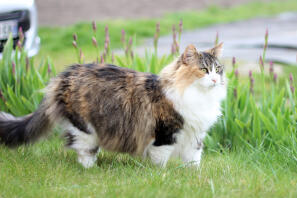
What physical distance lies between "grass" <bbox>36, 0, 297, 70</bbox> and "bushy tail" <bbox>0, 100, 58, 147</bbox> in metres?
3.28

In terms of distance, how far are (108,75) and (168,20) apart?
25.6ft

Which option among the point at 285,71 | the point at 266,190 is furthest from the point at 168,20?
the point at 266,190

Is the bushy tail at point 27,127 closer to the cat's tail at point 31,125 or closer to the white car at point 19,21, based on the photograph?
the cat's tail at point 31,125

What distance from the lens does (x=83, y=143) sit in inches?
145

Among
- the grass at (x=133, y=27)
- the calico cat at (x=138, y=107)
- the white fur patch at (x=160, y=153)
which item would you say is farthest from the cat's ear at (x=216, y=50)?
the grass at (x=133, y=27)

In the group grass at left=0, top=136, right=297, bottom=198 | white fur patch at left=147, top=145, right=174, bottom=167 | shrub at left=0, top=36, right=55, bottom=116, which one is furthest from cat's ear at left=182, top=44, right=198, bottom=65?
shrub at left=0, top=36, right=55, bottom=116

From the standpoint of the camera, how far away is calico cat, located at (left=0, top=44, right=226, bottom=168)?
3.51 meters

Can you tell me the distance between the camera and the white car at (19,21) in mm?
5930

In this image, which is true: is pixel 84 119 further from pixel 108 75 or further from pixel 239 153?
pixel 239 153

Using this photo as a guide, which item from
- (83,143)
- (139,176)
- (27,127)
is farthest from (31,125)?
(139,176)

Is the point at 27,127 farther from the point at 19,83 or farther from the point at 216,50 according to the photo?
the point at 216,50

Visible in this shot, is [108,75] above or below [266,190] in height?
above

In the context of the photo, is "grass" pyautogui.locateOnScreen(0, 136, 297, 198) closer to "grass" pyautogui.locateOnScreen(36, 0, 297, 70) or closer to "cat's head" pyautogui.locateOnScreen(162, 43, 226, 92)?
"cat's head" pyautogui.locateOnScreen(162, 43, 226, 92)

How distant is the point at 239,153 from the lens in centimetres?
405
